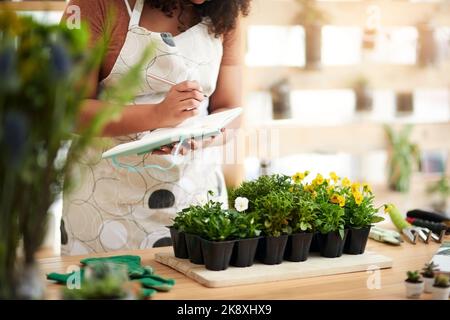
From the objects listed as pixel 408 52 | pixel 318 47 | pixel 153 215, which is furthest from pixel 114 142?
pixel 408 52

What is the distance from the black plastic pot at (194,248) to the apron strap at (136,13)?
2.53ft

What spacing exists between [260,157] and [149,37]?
173cm

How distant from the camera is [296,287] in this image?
141cm

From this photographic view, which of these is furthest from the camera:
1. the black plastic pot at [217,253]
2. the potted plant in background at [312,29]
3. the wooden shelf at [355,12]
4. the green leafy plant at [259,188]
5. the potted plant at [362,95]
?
the potted plant at [362,95]

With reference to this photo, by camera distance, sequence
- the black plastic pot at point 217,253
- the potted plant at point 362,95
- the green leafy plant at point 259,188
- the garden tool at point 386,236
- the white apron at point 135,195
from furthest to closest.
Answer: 1. the potted plant at point 362,95
2. the white apron at point 135,195
3. the garden tool at point 386,236
4. the green leafy plant at point 259,188
5. the black plastic pot at point 217,253

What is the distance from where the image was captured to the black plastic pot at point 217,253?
56.1 inches

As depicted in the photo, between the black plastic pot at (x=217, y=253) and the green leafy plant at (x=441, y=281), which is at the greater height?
the black plastic pot at (x=217, y=253)

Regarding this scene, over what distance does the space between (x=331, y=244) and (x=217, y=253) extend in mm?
294

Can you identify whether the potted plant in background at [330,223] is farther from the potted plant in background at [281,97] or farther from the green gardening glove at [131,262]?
the potted plant in background at [281,97]

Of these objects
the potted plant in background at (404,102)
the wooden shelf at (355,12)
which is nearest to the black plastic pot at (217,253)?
the wooden shelf at (355,12)

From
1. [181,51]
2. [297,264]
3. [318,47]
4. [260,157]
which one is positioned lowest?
[297,264]

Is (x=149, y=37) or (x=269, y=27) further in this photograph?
(x=269, y=27)
